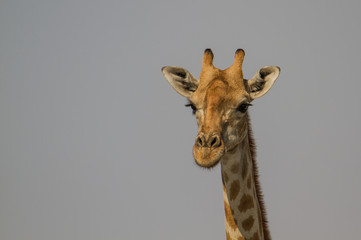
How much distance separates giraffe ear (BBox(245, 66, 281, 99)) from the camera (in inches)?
478

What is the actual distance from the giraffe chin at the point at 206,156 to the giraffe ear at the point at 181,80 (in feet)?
8.37

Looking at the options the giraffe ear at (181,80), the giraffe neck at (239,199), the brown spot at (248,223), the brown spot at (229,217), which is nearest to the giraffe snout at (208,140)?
the giraffe neck at (239,199)

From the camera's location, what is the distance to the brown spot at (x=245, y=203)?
11.5m

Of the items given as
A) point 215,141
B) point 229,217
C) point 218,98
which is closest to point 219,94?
point 218,98

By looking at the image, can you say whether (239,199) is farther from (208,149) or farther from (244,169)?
(208,149)

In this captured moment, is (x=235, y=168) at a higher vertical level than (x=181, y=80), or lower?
lower

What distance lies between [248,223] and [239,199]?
1.78ft

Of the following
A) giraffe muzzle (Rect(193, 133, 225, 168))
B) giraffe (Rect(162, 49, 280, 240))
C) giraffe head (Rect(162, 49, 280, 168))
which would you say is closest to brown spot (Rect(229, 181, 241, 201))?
giraffe (Rect(162, 49, 280, 240))

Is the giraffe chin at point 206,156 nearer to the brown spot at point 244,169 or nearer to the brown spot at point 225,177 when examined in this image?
the brown spot at point 225,177

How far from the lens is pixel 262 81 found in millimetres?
12375

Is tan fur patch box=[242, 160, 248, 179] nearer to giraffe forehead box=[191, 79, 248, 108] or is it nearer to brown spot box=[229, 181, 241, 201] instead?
brown spot box=[229, 181, 241, 201]

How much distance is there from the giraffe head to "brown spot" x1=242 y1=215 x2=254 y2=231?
1586 millimetres

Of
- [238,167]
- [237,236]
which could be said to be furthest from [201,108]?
[237,236]

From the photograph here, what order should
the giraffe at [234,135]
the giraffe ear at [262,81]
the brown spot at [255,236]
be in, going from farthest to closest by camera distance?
1. the giraffe ear at [262,81]
2. the brown spot at [255,236]
3. the giraffe at [234,135]
